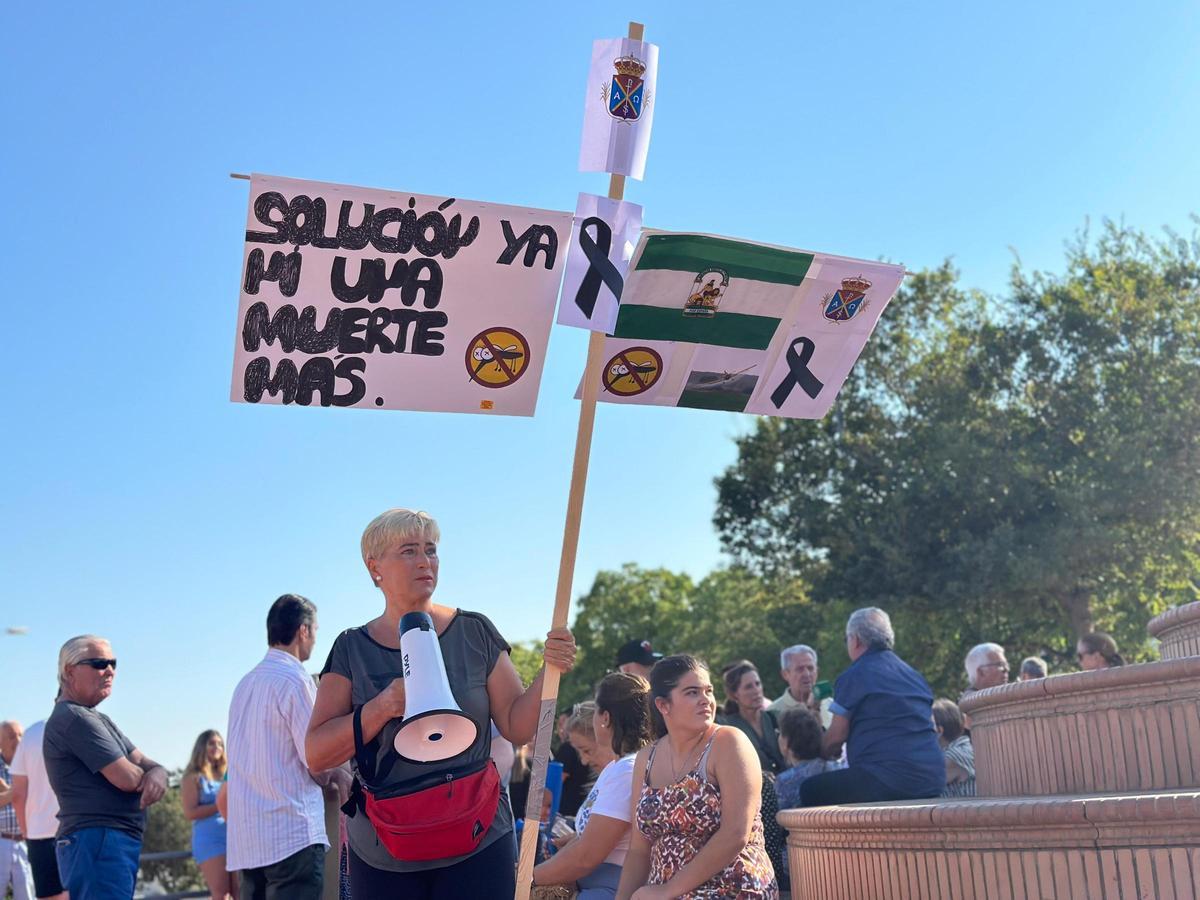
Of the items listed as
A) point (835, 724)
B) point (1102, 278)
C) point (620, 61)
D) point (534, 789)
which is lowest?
point (534, 789)

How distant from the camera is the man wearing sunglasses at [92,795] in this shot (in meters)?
5.98

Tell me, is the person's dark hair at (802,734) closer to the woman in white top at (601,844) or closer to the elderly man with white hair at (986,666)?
the elderly man with white hair at (986,666)

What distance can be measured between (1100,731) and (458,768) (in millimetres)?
2906

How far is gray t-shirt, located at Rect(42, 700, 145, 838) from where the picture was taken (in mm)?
6051

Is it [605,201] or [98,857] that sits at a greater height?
[605,201]

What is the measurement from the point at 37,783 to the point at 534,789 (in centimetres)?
472

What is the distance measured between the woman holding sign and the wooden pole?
0.23 feet

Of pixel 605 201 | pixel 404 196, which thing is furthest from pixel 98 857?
pixel 605 201

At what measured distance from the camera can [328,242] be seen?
16.1ft

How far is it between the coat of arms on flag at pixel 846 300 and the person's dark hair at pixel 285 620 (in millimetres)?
2769

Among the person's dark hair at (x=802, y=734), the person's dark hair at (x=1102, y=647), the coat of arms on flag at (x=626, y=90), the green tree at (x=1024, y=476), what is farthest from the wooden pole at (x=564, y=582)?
the green tree at (x=1024, y=476)

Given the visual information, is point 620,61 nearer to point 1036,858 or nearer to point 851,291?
point 851,291

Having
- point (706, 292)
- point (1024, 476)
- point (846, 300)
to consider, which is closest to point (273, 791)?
point (706, 292)

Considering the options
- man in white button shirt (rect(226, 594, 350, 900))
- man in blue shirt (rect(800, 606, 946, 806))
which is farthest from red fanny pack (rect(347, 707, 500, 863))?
man in blue shirt (rect(800, 606, 946, 806))
